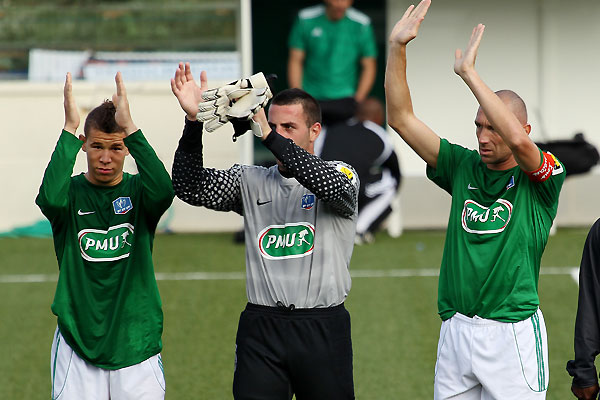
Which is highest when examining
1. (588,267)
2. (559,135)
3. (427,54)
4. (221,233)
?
(588,267)

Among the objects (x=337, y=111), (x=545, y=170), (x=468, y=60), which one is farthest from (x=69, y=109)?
(x=337, y=111)

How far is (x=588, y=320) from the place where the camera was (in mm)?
3926

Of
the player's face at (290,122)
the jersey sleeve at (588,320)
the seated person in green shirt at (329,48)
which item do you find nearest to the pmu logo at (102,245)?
the player's face at (290,122)

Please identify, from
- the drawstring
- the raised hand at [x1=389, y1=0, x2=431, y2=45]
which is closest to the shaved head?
the raised hand at [x1=389, y1=0, x2=431, y2=45]

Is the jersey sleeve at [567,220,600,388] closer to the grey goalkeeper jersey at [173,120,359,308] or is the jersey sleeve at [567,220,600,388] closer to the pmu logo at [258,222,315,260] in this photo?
the grey goalkeeper jersey at [173,120,359,308]

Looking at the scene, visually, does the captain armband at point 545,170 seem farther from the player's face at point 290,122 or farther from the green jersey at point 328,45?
the green jersey at point 328,45

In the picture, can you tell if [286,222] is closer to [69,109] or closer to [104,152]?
[104,152]

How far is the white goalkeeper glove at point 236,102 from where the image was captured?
3754mm

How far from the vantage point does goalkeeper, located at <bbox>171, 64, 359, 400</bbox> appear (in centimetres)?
395

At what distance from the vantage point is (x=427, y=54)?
38.4ft

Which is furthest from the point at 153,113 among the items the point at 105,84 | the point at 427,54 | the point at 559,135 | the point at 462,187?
the point at 462,187

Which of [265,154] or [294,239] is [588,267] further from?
[265,154]

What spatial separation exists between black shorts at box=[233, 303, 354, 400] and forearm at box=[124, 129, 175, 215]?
2.02ft

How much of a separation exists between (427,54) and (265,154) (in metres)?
2.85
